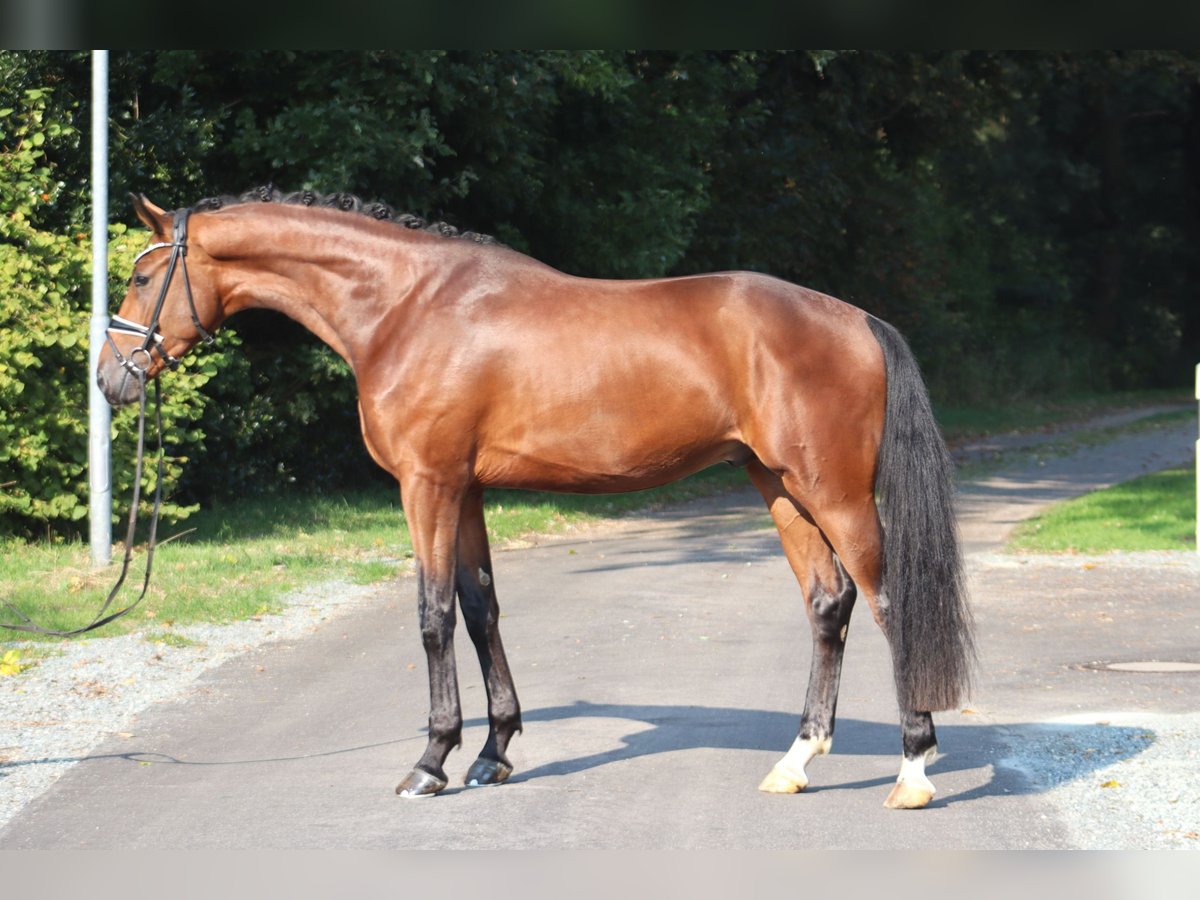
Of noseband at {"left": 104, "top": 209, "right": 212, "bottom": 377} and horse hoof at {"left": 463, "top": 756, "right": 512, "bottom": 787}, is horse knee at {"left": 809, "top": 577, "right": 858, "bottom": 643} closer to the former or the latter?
horse hoof at {"left": 463, "top": 756, "right": 512, "bottom": 787}

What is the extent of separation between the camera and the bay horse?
20.0 ft

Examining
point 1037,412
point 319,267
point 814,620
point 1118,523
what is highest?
point 319,267

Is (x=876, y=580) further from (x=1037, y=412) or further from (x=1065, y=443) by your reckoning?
(x=1037, y=412)

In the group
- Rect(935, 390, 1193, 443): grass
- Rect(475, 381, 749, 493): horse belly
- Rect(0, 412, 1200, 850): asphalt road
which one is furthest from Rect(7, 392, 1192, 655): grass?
Rect(935, 390, 1193, 443): grass

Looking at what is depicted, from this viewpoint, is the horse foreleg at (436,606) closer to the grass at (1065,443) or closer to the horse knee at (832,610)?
the horse knee at (832,610)

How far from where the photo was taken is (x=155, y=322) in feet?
20.9

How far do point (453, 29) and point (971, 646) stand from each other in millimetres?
3464

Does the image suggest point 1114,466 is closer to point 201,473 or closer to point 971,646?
point 201,473

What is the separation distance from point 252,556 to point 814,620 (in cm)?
720

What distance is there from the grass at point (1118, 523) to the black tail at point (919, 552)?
27.6 feet

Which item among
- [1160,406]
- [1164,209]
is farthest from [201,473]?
[1164,209]

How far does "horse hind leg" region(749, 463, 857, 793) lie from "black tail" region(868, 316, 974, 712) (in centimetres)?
30

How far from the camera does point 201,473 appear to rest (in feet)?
52.3

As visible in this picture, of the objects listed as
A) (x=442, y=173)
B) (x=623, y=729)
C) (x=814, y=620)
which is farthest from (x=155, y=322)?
(x=442, y=173)
